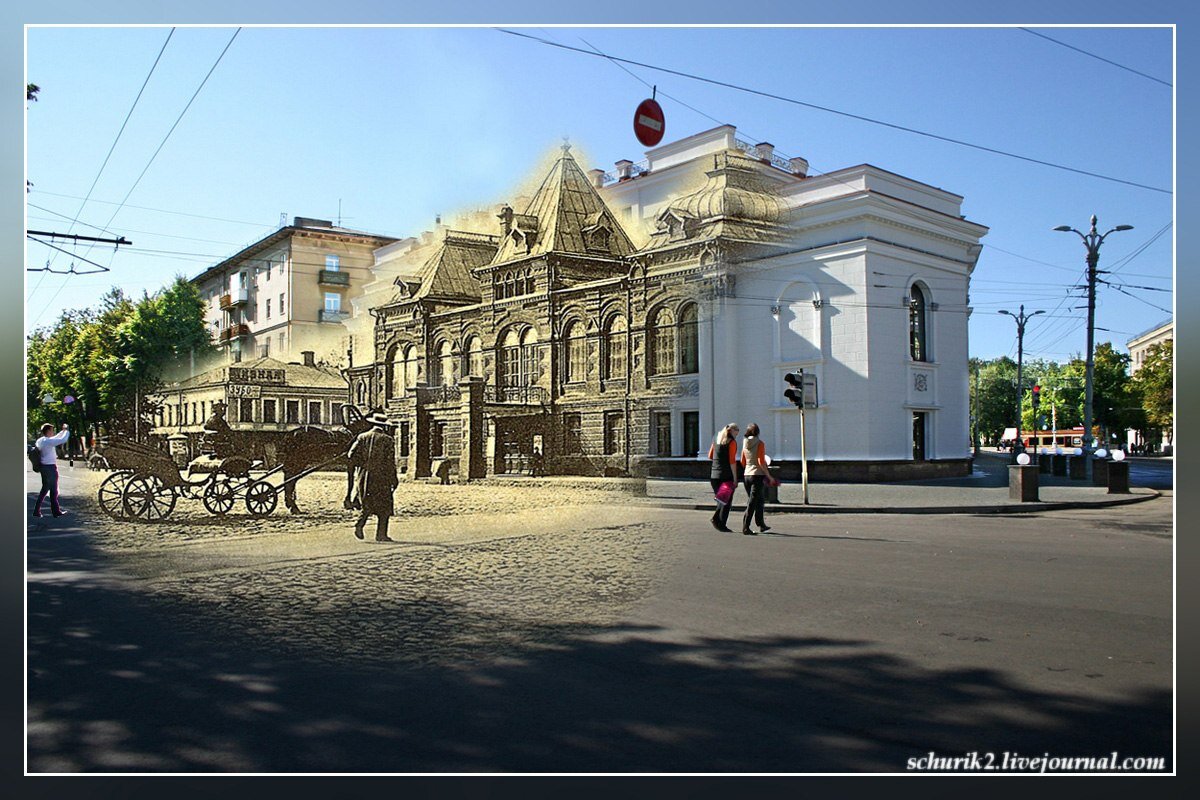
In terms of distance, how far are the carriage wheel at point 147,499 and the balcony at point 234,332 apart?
1.24m

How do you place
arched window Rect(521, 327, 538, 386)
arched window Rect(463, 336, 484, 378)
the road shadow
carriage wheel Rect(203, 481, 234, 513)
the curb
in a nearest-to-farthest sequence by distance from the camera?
the road shadow, carriage wheel Rect(203, 481, 234, 513), arched window Rect(521, 327, 538, 386), arched window Rect(463, 336, 484, 378), the curb

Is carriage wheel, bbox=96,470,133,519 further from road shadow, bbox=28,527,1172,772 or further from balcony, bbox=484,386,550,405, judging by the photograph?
balcony, bbox=484,386,550,405

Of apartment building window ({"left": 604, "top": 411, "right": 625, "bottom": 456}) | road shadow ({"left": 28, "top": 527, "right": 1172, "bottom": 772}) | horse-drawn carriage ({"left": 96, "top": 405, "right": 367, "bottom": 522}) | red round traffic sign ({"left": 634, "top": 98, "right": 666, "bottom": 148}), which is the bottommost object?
road shadow ({"left": 28, "top": 527, "right": 1172, "bottom": 772})

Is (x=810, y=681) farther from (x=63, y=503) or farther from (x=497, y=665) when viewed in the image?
(x=63, y=503)

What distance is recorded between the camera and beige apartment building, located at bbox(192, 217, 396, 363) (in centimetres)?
700

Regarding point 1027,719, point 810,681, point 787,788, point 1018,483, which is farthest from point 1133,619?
point 1018,483

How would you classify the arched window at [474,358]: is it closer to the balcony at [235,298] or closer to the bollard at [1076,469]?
the balcony at [235,298]

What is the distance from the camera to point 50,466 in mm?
6832

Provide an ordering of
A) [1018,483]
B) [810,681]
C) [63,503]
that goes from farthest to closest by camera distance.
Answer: [1018,483] → [63,503] → [810,681]

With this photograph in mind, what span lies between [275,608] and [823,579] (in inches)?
165

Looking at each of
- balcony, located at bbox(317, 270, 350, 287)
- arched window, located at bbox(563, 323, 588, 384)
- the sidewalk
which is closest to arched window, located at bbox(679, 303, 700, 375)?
arched window, located at bbox(563, 323, 588, 384)

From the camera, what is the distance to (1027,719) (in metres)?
4.46

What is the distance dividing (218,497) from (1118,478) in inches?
578

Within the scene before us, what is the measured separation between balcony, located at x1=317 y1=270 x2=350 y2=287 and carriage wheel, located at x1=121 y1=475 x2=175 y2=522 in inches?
75.7
